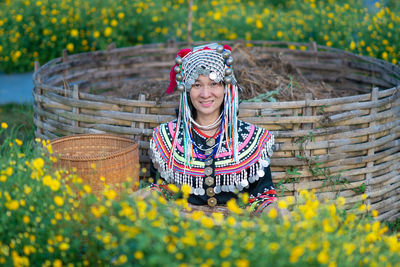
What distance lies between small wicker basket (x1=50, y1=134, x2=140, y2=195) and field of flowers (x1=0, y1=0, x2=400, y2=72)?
3246 mm

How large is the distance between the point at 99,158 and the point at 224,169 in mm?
729

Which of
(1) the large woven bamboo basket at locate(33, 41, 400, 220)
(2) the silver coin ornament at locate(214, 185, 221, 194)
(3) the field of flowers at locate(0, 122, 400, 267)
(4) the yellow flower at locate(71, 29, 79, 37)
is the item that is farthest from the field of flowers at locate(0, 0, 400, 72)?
(3) the field of flowers at locate(0, 122, 400, 267)

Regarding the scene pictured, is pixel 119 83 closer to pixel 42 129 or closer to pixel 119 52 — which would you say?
pixel 119 52

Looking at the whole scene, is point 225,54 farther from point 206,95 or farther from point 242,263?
point 242,263

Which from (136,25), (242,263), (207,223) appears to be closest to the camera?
(242,263)

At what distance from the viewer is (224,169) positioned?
10.0 ft

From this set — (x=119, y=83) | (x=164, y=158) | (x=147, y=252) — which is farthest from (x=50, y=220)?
(x=119, y=83)

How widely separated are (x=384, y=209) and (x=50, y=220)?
2.60 metres

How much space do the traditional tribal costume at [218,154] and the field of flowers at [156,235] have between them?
31.6 inches

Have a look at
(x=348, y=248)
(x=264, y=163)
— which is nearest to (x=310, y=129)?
(x=264, y=163)

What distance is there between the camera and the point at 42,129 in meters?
3.91

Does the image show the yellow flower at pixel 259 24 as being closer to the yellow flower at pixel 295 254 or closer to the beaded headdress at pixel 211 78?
the beaded headdress at pixel 211 78

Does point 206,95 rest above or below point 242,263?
above

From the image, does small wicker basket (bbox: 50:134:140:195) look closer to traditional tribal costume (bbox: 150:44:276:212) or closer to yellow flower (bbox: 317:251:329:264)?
traditional tribal costume (bbox: 150:44:276:212)
